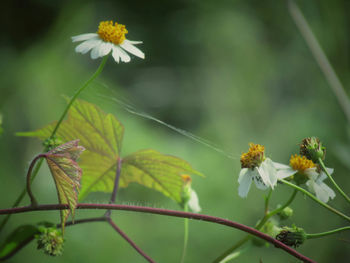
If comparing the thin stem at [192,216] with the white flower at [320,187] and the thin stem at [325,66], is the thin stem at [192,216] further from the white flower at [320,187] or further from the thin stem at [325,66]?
the thin stem at [325,66]

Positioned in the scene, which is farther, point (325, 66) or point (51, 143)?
point (325, 66)

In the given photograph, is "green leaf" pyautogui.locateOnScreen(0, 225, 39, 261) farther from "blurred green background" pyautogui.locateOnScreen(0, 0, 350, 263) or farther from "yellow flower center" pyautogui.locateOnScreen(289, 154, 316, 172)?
"blurred green background" pyautogui.locateOnScreen(0, 0, 350, 263)

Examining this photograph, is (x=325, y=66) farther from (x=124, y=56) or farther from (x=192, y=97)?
(x=192, y=97)

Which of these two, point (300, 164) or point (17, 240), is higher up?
point (300, 164)

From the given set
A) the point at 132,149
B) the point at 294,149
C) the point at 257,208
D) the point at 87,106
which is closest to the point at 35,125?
the point at 132,149

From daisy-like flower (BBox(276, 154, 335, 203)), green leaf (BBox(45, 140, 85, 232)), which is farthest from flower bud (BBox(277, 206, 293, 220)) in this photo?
green leaf (BBox(45, 140, 85, 232))

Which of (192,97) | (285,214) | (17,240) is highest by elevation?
(192,97)

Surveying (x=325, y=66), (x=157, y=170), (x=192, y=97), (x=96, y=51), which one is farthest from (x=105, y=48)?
(x=192, y=97)

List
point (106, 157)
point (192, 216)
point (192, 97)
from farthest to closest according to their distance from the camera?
point (192, 97) → point (106, 157) → point (192, 216)
